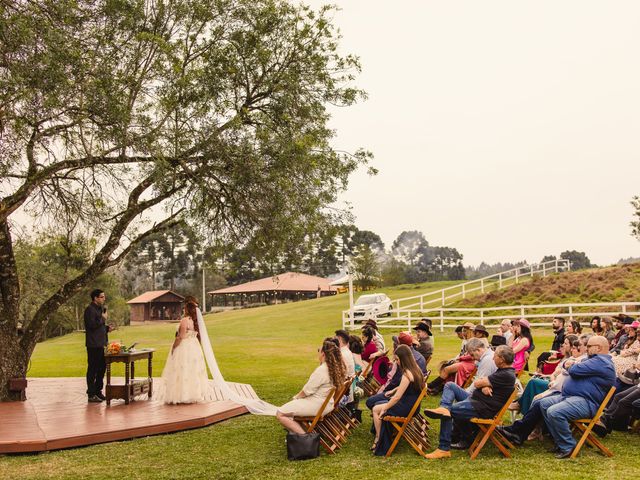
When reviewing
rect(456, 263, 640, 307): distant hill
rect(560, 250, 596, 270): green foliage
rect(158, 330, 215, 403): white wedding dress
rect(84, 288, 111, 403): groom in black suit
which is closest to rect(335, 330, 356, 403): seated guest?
rect(158, 330, 215, 403): white wedding dress

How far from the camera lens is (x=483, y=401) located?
7504 mm

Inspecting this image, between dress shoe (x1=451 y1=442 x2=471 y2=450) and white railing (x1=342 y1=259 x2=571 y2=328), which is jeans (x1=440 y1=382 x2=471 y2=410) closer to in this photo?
dress shoe (x1=451 y1=442 x2=471 y2=450)

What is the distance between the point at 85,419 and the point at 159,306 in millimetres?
62257

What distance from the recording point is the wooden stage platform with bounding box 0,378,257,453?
8.53 m

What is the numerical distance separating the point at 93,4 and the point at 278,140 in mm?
4163

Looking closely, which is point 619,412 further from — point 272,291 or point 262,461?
point 272,291

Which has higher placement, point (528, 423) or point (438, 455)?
point (528, 423)

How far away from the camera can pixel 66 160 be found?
11531mm

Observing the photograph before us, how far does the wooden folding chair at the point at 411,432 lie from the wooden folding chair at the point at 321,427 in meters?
0.75

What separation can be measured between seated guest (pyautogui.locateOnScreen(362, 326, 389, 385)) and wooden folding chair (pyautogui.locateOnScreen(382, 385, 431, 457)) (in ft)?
10.9

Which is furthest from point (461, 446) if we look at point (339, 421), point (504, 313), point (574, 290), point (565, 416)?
point (574, 290)

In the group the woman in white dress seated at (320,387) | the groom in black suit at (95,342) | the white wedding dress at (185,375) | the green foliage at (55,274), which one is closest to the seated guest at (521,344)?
the woman in white dress seated at (320,387)

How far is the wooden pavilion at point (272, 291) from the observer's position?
73938 millimetres

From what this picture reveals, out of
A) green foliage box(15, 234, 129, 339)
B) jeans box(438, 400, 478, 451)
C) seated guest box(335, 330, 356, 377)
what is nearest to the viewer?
jeans box(438, 400, 478, 451)
